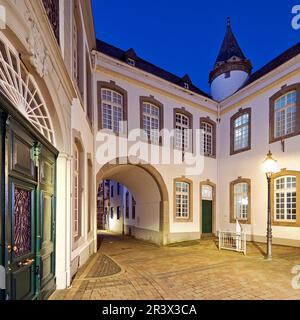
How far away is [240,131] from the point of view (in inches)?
582

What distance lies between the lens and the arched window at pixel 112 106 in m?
11.4

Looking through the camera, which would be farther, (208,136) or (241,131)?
(208,136)

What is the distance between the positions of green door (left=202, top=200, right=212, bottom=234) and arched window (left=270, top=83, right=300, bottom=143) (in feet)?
17.7

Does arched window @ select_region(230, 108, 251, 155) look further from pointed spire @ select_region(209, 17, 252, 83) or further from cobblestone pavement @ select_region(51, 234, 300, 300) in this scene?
cobblestone pavement @ select_region(51, 234, 300, 300)

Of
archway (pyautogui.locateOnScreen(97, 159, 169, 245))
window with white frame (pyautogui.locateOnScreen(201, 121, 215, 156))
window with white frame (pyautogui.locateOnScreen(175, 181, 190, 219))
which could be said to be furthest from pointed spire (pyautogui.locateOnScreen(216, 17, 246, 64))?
archway (pyautogui.locateOnScreen(97, 159, 169, 245))

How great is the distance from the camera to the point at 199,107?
15.3 meters

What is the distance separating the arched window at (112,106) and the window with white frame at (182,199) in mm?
4749

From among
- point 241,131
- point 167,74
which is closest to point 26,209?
point 241,131

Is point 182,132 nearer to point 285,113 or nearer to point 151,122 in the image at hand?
point 151,122

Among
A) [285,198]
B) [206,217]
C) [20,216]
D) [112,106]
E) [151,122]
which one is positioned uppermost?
[112,106]

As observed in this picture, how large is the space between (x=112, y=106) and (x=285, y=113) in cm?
862

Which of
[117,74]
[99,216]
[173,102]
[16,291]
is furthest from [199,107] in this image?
[99,216]

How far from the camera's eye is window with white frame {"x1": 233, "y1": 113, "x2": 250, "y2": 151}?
1433 cm

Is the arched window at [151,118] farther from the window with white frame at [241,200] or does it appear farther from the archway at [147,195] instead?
the window with white frame at [241,200]
